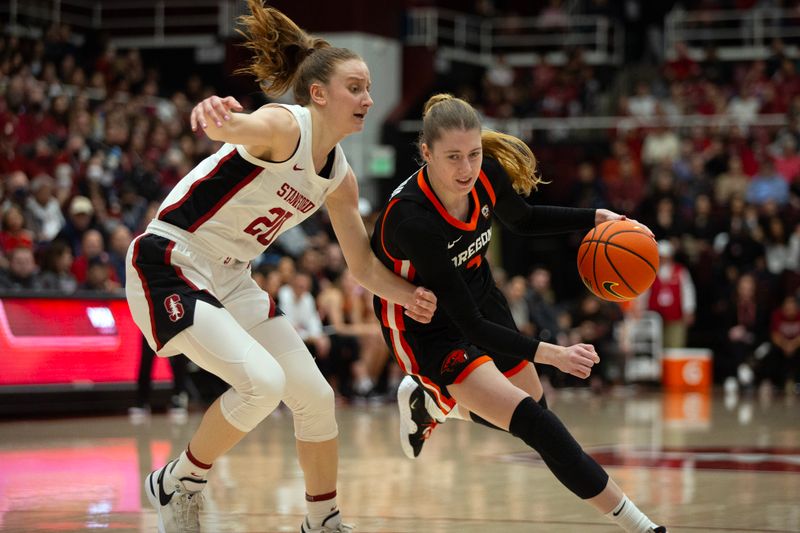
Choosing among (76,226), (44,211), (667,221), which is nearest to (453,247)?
(76,226)

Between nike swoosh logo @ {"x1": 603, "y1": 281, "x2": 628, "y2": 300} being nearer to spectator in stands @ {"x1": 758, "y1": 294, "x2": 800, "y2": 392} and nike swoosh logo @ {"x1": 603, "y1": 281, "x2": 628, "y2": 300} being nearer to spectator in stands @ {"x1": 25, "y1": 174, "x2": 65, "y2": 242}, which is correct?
spectator in stands @ {"x1": 25, "y1": 174, "x2": 65, "y2": 242}

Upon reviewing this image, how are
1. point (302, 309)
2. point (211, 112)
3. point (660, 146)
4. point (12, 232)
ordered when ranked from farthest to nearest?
1. point (660, 146)
2. point (302, 309)
3. point (12, 232)
4. point (211, 112)

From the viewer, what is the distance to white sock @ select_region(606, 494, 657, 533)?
13.3 feet

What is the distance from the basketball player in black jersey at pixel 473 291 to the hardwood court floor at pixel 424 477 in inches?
23.4

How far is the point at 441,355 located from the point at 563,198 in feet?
42.2

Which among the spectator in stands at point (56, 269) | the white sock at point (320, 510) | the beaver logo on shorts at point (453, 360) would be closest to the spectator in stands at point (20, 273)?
the spectator in stands at point (56, 269)

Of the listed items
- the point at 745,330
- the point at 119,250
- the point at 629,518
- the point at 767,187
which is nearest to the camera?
the point at 629,518

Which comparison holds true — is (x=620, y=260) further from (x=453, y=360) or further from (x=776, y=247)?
(x=776, y=247)

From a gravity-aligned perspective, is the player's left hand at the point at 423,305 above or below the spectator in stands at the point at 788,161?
below

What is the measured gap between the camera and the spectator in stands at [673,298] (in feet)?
49.0

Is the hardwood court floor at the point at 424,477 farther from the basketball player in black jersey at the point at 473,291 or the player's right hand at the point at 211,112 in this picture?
the player's right hand at the point at 211,112

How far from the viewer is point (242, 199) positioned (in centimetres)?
438

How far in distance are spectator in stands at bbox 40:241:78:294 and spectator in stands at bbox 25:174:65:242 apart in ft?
4.10

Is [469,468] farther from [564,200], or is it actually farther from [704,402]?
[564,200]
